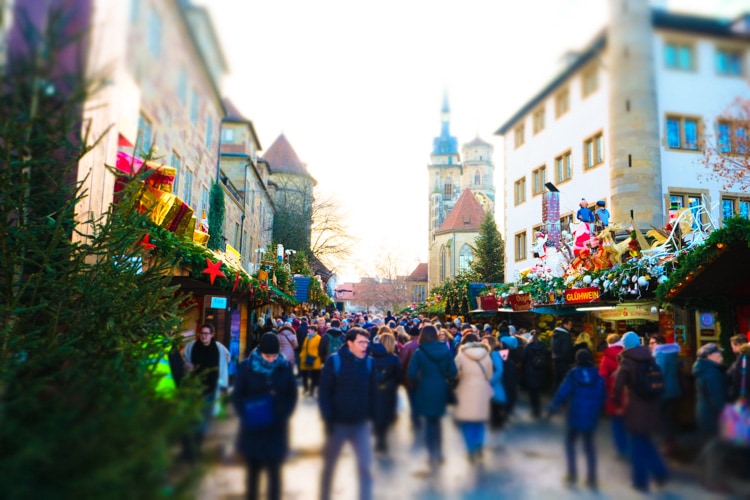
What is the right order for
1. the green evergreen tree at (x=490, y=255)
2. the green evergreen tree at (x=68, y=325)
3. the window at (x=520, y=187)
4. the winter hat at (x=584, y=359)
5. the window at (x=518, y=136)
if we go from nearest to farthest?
the green evergreen tree at (x=68, y=325) < the window at (x=518, y=136) < the winter hat at (x=584, y=359) < the window at (x=520, y=187) < the green evergreen tree at (x=490, y=255)

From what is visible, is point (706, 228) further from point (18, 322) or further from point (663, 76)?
point (18, 322)

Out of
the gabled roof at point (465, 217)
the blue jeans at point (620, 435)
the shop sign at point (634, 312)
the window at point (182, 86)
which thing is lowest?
the blue jeans at point (620, 435)

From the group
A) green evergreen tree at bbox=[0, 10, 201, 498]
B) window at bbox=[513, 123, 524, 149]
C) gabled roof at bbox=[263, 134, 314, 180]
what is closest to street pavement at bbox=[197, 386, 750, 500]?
green evergreen tree at bbox=[0, 10, 201, 498]

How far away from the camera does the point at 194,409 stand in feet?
7.09

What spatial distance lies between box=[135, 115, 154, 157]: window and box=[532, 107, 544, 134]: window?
186cm

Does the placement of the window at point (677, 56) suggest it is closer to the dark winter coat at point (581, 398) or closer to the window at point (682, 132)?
the window at point (682, 132)

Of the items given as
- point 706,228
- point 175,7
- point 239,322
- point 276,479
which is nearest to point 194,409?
point 276,479

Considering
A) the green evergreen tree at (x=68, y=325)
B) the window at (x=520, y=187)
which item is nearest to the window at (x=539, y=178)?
the window at (x=520, y=187)

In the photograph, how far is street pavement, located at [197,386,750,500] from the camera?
6.91 ft

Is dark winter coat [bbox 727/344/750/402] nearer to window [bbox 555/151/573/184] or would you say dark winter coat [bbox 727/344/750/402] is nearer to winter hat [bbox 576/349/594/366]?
winter hat [bbox 576/349/594/366]

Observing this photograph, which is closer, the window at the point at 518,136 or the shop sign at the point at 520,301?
the window at the point at 518,136

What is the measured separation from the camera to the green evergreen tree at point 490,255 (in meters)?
48.2

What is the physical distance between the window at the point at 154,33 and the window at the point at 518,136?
2.06 meters

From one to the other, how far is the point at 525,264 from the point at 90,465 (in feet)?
56.0
